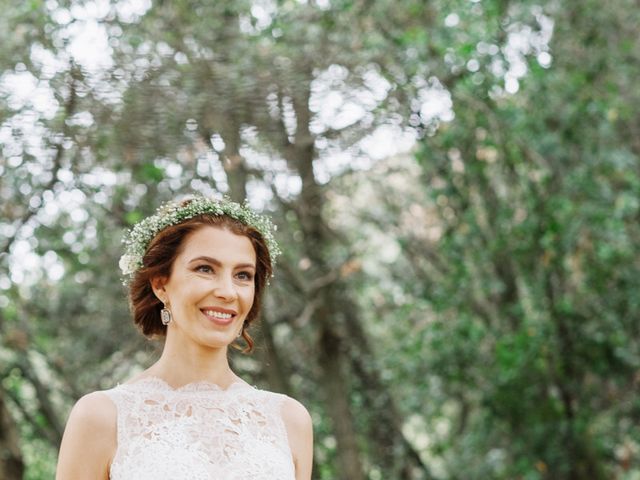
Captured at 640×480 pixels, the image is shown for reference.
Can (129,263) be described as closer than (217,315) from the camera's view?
No

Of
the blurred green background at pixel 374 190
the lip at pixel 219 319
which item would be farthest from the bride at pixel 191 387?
the blurred green background at pixel 374 190

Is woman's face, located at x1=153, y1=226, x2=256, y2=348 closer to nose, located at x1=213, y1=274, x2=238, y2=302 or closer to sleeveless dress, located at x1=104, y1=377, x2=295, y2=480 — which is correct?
nose, located at x1=213, y1=274, x2=238, y2=302

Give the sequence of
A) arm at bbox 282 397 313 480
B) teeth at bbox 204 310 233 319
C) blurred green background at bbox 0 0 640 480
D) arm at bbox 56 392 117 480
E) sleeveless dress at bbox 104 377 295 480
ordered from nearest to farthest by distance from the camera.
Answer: arm at bbox 56 392 117 480 → sleeveless dress at bbox 104 377 295 480 → teeth at bbox 204 310 233 319 → arm at bbox 282 397 313 480 → blurred green background at bbox 0 0 640 480

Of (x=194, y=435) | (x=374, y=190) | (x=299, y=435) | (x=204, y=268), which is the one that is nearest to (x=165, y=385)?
(x=194, y=435)

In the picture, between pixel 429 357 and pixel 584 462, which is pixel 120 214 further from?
pixel 584 462

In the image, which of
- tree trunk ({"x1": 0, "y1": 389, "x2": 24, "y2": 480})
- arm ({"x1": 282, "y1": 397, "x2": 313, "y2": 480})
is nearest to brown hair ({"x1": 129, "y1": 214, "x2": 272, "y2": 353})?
arm ({"x1": 282, "y1": 397, "x2": 313, "y2": 480})

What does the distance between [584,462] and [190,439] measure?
7.67m

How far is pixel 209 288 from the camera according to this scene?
3.27 metres

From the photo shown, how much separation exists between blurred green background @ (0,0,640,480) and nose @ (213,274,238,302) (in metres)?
3.80

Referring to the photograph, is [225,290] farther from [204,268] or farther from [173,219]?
[173,219]

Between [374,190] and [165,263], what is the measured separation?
9317 mm

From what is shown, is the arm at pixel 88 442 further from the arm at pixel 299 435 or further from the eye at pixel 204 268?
the arm at pixel 299 435

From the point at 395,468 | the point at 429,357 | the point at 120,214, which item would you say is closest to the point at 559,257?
the point at 429,357

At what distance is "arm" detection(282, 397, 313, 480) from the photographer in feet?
11.7
